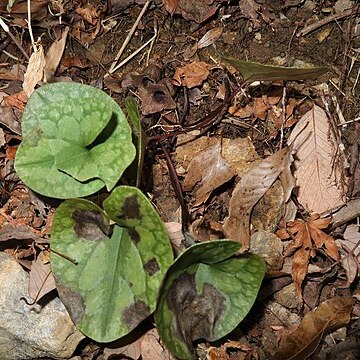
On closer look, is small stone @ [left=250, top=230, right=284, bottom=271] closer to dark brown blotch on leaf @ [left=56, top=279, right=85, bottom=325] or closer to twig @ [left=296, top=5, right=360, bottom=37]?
dark brown blotch on leaf @ [left=56, top=279, right=85, bottom=325]

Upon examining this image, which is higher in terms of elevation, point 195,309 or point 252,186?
point 252,186

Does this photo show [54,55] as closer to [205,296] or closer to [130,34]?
[130,34]

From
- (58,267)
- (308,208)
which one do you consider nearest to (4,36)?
(58,267)

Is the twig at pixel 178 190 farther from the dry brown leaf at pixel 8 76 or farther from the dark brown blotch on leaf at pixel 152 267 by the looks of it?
the dry brown leaf at pixel 8 76

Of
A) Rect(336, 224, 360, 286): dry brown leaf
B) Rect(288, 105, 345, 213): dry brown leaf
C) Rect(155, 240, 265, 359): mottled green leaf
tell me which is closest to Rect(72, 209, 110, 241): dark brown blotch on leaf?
Rect(155, 240, 265, 359): mottled green leaf

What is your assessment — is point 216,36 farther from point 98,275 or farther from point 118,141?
point 98,275

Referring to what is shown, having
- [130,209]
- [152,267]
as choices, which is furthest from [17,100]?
[152,267]

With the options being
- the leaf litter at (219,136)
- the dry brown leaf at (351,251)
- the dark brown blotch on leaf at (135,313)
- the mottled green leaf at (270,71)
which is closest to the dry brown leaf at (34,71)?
the leaf litter at (219,136)
